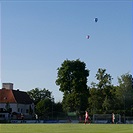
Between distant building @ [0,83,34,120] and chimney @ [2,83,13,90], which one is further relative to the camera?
chimney @ [2,83,13,90]

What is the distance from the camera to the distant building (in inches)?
4140

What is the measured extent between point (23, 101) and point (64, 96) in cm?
2510

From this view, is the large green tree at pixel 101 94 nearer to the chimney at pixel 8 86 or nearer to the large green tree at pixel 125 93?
the large green tree at pixel 125 93

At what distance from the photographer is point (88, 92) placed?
92.5 metres

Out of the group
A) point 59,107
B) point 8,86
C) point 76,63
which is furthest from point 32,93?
point 76,63

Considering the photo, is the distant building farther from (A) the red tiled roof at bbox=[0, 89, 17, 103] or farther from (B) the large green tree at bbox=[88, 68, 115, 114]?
(B) the large green tree at bbox=[88, 68, 115, 114]

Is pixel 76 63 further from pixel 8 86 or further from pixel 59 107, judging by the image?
pixel 8 86

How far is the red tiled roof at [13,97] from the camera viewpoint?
359ft

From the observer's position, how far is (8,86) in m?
120
